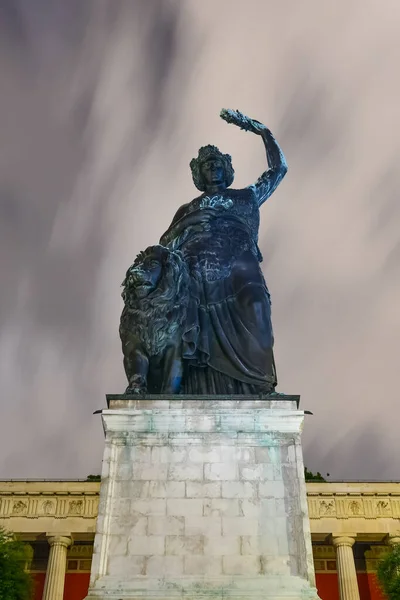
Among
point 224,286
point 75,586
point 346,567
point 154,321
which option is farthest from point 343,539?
point 154,321

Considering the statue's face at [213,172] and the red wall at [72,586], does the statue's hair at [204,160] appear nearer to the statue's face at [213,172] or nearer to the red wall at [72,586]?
the statue's face at [213,172]

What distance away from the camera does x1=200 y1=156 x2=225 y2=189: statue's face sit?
1204cm

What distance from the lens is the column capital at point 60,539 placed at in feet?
126

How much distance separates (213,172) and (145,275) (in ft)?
11.0

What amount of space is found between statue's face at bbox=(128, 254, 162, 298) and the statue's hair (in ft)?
9.67

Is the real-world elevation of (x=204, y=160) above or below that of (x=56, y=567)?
above

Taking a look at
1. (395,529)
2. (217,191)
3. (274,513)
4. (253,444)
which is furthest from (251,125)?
(395,529)

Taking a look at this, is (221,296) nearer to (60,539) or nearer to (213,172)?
(213,172)

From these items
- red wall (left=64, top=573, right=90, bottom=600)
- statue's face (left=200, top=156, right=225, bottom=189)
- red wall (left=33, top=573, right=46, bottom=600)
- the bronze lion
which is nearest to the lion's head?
the bronze lion

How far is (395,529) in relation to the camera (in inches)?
1524

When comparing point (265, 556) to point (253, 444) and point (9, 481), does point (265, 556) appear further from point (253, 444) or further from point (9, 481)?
point (9, 481)

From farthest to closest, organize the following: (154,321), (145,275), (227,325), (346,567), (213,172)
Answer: (346,567)
(213,172)
(227,325)
(145,275)
(154,321)

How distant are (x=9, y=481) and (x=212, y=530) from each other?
35639mm

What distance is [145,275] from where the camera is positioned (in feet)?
31.6
